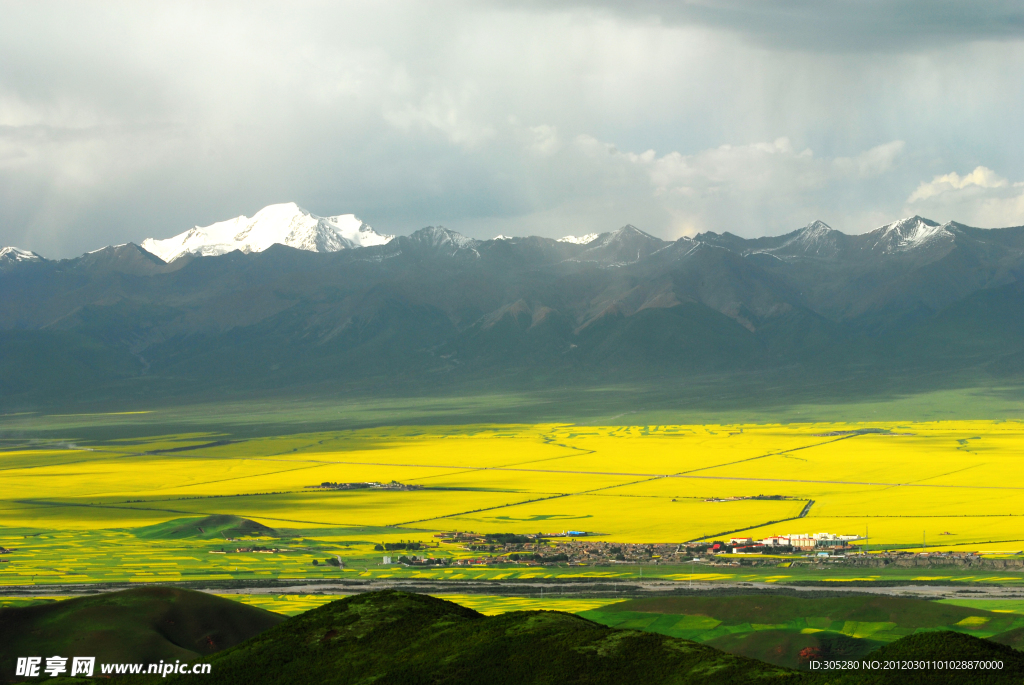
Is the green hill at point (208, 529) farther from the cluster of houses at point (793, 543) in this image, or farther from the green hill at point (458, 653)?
the green hill at point (458, 653)

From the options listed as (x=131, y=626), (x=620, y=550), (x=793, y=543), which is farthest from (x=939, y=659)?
(x=793, y=543)

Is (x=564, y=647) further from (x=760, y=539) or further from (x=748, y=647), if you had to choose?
(x=760, y=539)

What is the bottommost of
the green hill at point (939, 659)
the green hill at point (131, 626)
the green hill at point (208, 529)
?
the green hill at point (131, 626)
